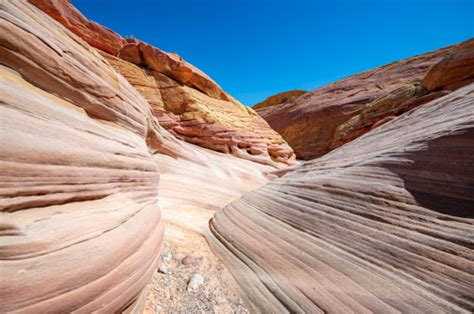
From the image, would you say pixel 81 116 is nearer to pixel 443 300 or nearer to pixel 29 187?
pixel 29 187

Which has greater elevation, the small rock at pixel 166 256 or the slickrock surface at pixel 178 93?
the slickrock surface at pixel 178 93

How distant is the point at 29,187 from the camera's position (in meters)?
1.33

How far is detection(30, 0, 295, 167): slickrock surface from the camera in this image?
890 centimetres

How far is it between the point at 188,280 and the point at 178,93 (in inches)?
349

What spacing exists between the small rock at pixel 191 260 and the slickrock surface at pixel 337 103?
19.1 meters

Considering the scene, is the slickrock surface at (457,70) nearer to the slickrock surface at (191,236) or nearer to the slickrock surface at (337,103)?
the slickrock surface at (337,103)

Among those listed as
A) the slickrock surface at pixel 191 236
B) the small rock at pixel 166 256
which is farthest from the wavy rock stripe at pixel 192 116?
the small rock at pixel 166 256

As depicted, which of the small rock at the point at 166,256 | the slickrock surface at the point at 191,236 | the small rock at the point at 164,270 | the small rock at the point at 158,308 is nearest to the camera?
the small rock at the point at 158,308

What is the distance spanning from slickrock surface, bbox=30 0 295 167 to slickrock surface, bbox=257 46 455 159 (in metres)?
11.9

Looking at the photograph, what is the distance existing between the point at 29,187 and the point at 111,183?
76 centimetres

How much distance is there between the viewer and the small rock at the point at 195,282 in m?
1.86

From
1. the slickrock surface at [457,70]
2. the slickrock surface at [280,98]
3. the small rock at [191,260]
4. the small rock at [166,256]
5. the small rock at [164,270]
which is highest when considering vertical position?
the slickrock surface at [280,98]

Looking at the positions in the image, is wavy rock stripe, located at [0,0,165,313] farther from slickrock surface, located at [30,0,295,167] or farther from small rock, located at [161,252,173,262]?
slickrock surface, located at [30,0,295,167]

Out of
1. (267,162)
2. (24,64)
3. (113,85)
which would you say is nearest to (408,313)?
(24,64)
